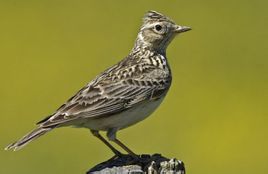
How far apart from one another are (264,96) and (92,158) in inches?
202

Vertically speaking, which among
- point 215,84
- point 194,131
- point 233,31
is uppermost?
point 233,31

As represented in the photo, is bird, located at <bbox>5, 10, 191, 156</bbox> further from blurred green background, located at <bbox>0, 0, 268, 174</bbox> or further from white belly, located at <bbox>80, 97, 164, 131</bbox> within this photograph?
blurred green background, located at <bbox>0, 0, 268, 174</bbox>

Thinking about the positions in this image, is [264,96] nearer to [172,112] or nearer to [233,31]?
[172,112]

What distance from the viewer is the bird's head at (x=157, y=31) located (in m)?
9.95

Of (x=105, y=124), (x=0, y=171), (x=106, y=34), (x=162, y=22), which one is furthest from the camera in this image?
(x=106, y=34)

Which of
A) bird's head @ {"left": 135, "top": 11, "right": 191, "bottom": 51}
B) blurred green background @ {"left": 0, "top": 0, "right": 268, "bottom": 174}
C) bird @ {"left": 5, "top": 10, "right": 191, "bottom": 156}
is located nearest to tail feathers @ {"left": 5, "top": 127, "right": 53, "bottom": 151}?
bird @ {"left": 5, "top": 10, "right": 191, "bottom": 156}

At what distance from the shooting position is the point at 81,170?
14.1 m

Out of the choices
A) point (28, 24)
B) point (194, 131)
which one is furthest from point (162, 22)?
point (28, 24)

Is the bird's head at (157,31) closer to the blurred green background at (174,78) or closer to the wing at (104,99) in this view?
the wing at (104,99)

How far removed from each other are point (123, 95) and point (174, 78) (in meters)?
9.85

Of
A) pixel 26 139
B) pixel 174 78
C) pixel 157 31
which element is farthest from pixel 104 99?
pixel 174 78

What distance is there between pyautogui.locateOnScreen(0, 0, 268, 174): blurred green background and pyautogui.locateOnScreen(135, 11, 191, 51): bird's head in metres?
4.51

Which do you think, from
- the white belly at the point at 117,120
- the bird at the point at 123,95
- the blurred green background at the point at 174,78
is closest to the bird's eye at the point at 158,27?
the bird at the point at 123,95

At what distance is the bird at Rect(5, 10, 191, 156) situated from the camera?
334 inches
